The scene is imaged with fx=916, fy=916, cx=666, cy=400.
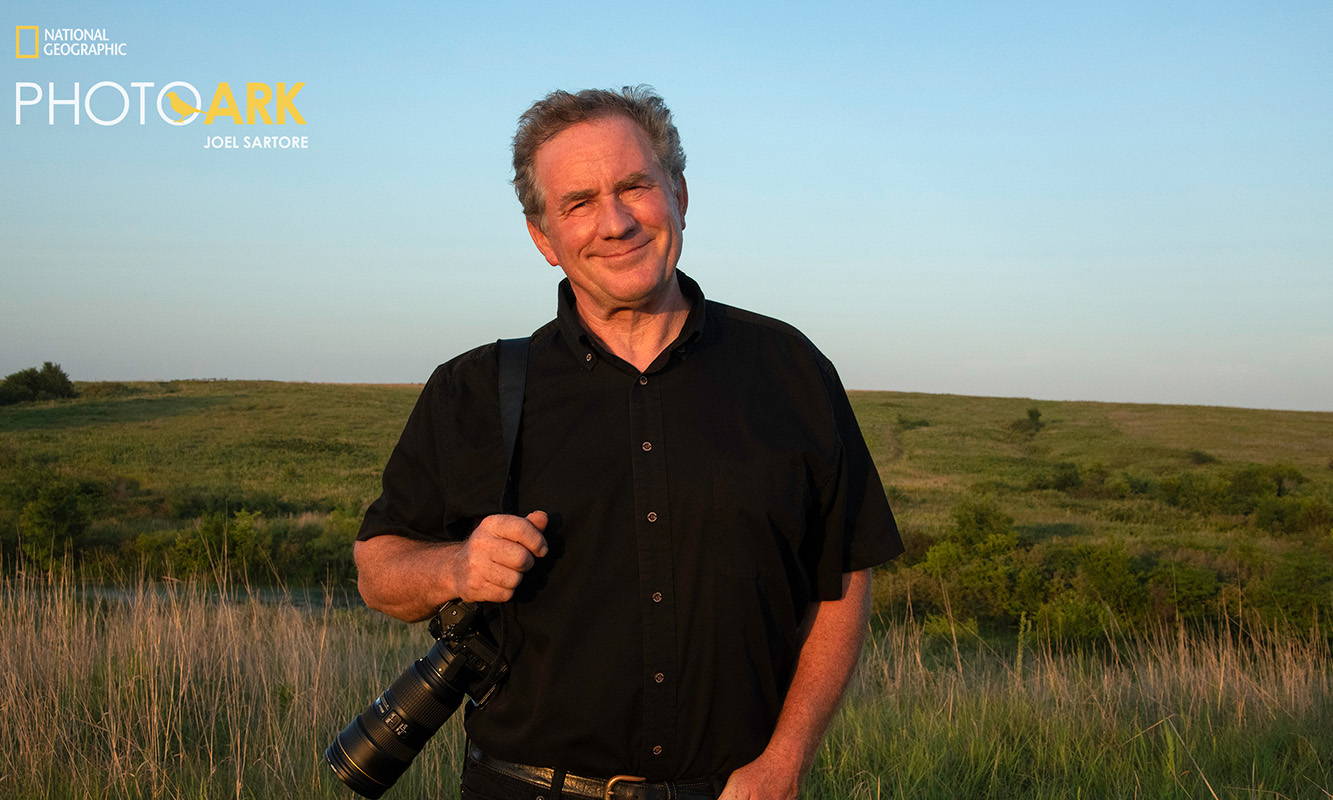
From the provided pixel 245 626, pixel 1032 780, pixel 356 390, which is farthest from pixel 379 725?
pixel 356 390

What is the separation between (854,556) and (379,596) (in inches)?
41.1

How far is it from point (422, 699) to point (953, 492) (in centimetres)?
2423

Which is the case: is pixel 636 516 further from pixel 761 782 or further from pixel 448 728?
pixel 448 728

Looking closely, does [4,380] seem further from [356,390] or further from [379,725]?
[379,725]

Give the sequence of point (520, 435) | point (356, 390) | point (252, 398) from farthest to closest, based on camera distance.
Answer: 1. point (356, 390)
2. point (252, 398)
3. point (520, 435)

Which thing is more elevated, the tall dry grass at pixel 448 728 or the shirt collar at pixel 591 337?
the shirt collar at pixel 591 337

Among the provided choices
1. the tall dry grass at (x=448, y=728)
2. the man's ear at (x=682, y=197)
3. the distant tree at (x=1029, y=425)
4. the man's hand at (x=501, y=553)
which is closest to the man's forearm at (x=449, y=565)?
the man's hand at (x=501, y=553)

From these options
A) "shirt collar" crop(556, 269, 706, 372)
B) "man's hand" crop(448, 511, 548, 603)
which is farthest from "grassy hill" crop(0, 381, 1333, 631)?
"man's hand" crop(448, 511, 548, 603)

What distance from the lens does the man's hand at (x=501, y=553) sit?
64.9 inches

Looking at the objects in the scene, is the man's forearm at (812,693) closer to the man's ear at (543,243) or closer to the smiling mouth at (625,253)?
the smiling mouth at (625,253)

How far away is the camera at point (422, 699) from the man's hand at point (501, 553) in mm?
Answer: 155

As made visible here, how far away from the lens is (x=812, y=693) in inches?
76.0

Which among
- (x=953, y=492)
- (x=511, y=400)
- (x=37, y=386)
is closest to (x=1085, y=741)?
(x=511, y=400)

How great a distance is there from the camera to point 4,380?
98.2 feet
